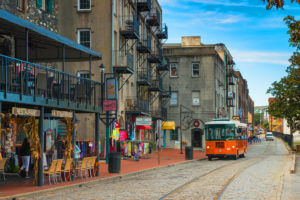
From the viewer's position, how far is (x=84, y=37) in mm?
36250

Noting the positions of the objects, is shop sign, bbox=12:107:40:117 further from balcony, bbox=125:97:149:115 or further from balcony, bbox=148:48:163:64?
balcony, bbox=148:48:163:64

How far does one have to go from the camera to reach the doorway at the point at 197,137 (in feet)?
195

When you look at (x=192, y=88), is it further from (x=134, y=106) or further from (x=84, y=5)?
(x=84, y=5)

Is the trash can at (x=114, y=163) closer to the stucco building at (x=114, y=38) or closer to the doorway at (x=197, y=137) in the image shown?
the stucco building at (x=114, y=38)

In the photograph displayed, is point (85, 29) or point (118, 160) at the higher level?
point (85, 29)

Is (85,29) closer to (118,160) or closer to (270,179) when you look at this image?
(118,160)

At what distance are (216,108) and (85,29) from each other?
30.4 m

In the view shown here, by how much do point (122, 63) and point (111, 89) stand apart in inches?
427

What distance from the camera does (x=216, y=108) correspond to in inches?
2467

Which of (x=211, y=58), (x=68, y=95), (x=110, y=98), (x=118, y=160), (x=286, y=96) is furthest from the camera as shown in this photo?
(x=211, y=58)

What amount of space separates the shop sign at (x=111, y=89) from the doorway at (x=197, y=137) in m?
34.7

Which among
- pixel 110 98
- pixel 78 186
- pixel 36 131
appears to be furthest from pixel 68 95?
pixel 110 98

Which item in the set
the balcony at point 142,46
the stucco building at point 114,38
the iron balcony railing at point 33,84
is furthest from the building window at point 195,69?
the iron balcony railing at point 33,84

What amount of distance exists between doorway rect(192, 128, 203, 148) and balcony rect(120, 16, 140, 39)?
2372cm
